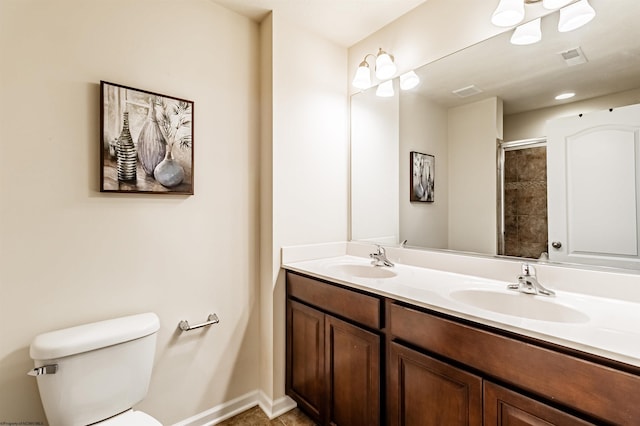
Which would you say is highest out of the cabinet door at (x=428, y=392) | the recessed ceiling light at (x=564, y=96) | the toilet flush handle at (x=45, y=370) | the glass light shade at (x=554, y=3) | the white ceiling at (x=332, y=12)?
the white ceiling at (x=332, y=12)

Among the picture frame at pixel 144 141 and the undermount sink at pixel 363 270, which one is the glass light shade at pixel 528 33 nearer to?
the undermount sink at pixel 363 270

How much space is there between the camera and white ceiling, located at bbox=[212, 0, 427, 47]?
1.77 meters

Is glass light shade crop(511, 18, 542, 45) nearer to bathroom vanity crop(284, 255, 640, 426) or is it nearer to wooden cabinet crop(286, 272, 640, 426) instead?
bathroom vanity crop(284, 255, 640, 426)

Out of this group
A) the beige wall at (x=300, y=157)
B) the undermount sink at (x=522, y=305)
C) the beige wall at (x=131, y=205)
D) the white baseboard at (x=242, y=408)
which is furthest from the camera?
the beige wall at (x=300, y=157)

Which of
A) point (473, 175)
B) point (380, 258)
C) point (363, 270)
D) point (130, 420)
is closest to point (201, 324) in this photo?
point (130, 420)

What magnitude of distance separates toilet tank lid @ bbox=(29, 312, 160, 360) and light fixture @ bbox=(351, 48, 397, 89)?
6.09 ft

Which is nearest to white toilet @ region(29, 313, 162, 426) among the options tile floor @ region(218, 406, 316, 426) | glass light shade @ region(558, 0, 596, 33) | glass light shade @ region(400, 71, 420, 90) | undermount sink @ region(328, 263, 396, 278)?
tile floor @ region(218, 406, 316, 426)

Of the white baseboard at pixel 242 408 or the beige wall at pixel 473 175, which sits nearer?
the beige wall at pixel 473 175

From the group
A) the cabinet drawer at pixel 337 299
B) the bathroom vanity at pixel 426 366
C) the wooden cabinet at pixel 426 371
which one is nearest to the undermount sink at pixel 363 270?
the bathroom vanity at pixel 426 366

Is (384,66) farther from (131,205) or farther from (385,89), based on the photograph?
(131,205)

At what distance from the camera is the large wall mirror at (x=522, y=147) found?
1.23 metres

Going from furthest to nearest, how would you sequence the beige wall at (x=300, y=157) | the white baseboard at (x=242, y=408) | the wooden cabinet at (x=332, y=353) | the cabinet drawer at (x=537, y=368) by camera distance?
the beige wall at (x=300, y=157)
the white baseboard at (x=242, y=408)
the wooden cabinet at (x=332, y=353)
the cabinet drawer at (x=537, y=368)

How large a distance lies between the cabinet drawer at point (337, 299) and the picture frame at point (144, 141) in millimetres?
822

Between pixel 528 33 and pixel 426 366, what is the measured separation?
1567 mm
